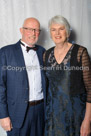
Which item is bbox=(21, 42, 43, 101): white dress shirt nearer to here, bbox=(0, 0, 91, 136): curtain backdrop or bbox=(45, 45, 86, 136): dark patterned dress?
Result: bbox=(45, 45, 86, 136): dark patterned dress

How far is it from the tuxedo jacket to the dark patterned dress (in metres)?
0.25

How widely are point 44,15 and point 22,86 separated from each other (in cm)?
91

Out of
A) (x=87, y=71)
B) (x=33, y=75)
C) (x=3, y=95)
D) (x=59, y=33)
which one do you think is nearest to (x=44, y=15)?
(x=59, y=33)

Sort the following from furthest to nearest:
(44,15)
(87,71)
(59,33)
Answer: (44,15) < (59,33) < (87,71)

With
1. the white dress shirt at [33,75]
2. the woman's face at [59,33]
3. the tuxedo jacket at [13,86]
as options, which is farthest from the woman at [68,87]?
the tuxedo jacket at [13,86]

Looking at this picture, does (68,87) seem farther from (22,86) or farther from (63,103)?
(22,86)

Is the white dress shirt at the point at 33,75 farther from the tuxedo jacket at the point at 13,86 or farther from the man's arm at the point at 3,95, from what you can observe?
the man's arm at the point at 3,95

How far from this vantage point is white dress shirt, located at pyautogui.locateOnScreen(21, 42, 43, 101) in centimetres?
149

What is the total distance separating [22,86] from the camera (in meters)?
1.42

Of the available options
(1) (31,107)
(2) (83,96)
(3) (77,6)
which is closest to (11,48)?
(1) (31,107)

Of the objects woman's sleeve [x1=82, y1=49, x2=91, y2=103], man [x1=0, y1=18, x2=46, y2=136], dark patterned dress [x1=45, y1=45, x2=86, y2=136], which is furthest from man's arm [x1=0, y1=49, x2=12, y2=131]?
woman's sleeve [x1=82, y1=49, x2=91, y2=103]

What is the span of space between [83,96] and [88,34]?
2.92ft

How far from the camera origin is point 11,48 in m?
1.45

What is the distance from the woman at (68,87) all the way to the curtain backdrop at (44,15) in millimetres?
410
